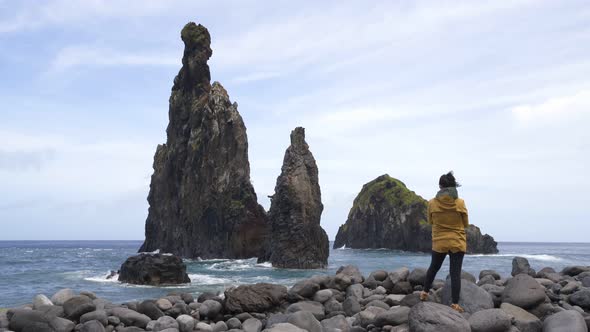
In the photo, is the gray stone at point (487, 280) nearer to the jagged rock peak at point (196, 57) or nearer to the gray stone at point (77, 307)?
the gray stone at point (77, 307)

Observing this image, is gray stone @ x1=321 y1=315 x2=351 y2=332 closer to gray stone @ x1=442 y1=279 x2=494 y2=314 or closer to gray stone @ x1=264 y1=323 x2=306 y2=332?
gray stone @ x1=264 y1=323 x2=306 y2=332

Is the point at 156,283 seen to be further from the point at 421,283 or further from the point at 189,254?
the point at 189,254

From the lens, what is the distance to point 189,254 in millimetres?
84188

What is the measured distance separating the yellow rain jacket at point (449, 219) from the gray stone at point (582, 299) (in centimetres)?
271

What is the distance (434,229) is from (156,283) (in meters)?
26.0

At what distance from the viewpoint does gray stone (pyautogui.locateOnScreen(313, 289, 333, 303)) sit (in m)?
12.2

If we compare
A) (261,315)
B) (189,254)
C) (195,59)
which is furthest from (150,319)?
(195,59)

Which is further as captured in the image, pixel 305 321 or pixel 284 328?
→ pixel 305 321

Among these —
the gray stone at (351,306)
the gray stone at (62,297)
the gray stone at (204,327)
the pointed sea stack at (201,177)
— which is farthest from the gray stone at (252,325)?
the pointed sea stack at (201,177)

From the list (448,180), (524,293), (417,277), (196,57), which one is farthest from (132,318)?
(196,57)

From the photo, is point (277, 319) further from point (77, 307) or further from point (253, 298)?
point (77, 307)

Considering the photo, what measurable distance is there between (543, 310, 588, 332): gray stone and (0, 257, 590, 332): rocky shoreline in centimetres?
1

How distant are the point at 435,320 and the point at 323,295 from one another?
4031 millimetres

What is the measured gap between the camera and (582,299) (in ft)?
35.8
